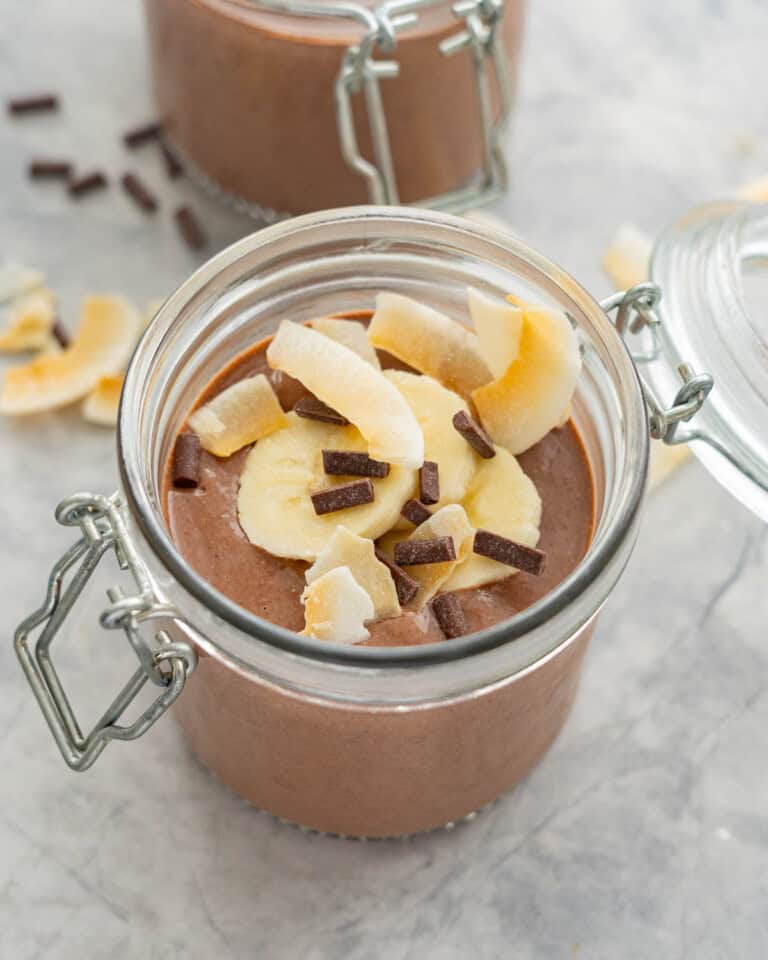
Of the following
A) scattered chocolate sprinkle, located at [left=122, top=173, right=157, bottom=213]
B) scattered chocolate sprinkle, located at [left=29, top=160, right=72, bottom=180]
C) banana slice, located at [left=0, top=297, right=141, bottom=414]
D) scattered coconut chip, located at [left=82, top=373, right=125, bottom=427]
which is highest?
scattered chocolate sprinkle, located at [left=29, top=160, right=72, bottom=180]

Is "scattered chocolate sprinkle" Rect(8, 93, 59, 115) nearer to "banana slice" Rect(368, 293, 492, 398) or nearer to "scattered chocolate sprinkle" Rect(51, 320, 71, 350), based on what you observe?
"scattered chocolate sprinkle" Rect(51, 320, 71, 350)

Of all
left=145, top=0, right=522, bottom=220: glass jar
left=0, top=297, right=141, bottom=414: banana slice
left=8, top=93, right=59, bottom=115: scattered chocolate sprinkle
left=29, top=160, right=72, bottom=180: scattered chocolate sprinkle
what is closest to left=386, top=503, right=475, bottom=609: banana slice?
left=145, top=0, right=522, bottom=220: glass jar

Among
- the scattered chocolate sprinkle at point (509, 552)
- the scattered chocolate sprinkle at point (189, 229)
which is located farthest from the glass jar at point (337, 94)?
the scattered chocolate sprinkle at point (509, 552)

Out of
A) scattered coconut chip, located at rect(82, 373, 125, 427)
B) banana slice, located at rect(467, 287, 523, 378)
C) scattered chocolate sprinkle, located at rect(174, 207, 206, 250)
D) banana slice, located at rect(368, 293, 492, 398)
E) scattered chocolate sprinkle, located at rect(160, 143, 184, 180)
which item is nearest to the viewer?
banana slice, located at rect(467, 287, 523, 378)

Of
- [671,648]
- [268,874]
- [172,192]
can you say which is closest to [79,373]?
[172,192]

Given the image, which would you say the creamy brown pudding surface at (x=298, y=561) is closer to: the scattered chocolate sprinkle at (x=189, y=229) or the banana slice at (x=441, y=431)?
the banana slice at (x=441, y=431)

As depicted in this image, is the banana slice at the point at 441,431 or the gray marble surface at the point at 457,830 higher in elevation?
the banana slice at the point at 441,431
